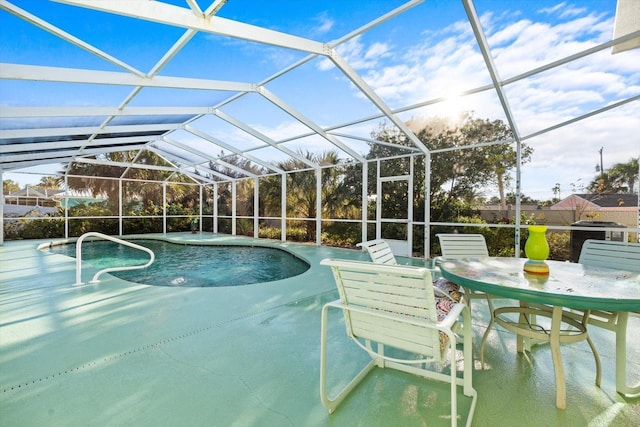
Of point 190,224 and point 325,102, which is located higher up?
point 325,102

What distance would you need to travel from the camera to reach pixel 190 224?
14320 mm

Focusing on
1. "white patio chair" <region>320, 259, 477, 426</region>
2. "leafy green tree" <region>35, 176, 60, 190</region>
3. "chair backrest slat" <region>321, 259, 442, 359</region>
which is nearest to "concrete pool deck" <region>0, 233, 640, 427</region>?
"white patio chair" <region>320, 259, 477, 426</region>

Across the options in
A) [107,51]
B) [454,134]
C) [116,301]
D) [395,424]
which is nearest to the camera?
[395,424]

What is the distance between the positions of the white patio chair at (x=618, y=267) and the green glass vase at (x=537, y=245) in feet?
1.33

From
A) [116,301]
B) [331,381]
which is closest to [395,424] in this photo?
[331,381]

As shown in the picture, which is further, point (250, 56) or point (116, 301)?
point (250, 56)

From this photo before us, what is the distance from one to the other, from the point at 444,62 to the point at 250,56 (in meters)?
2.84

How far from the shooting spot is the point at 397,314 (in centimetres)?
160

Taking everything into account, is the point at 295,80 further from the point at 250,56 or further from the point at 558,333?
the point at 558,333

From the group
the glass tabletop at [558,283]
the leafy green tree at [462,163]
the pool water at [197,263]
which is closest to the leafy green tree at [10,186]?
the pool water at [197,263]

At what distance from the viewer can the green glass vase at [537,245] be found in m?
2.28

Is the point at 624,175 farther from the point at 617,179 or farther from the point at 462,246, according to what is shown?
the point at 462,246

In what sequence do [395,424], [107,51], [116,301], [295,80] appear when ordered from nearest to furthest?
1. [395,424]
2. [107,51]
3. [116,301]
4. [295,80]

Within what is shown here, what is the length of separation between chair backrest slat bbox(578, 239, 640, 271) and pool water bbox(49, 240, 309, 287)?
4.98 m
